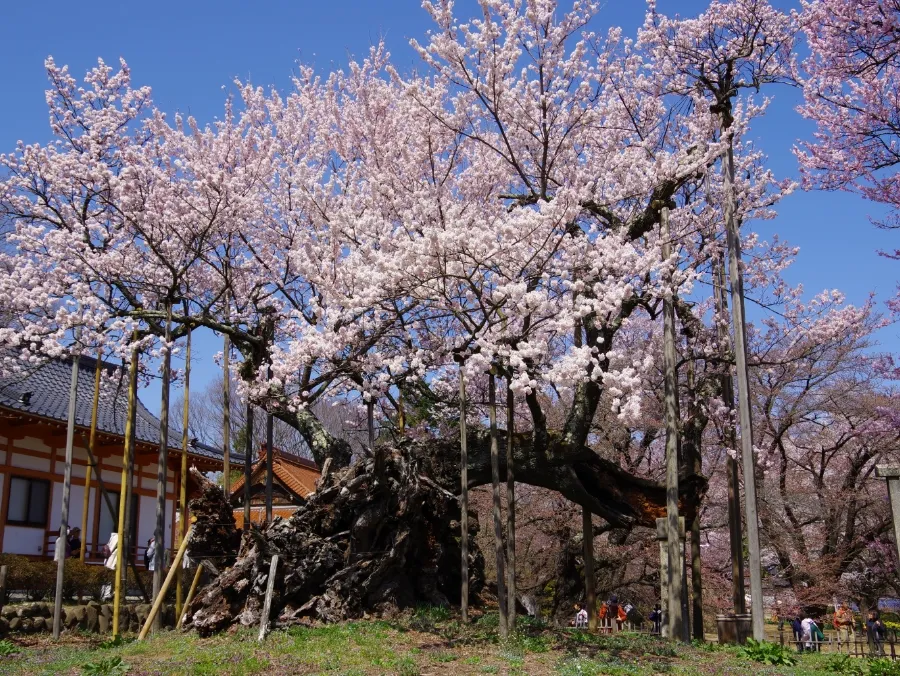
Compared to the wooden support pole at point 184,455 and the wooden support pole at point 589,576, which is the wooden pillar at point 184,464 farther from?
the wooden support pole at point 589,576

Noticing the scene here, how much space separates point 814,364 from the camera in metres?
20.0

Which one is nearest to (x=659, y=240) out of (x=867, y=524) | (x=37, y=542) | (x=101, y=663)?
(x=101, y=663)

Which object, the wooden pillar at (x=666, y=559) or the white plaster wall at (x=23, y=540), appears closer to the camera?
Answer: the wooden pillar at (x=666, y=559)

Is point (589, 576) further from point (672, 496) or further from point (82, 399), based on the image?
point (82, 399)

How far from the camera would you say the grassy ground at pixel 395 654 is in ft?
27.5

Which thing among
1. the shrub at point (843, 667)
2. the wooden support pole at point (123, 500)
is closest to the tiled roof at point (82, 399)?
the wooden support pole at point (123, 500)

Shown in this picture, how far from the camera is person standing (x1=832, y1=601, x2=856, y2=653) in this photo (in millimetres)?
18438

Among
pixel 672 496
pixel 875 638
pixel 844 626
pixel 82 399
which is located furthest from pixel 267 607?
pixel 844 626

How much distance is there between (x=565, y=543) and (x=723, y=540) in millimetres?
5963

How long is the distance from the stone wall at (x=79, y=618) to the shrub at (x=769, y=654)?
9051mm

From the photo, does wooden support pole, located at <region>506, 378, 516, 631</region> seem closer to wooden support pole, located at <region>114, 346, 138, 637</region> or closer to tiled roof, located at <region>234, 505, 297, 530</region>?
wooden support pole, located at <region>114, 346, 138, 637</region>

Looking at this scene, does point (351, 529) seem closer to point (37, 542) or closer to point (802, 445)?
point (37, 542)

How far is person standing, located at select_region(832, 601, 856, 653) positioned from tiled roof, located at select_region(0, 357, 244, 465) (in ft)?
54.0

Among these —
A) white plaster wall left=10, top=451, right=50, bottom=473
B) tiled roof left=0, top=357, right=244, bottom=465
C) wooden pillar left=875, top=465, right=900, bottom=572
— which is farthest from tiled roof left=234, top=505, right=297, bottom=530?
wooden pillar left=875, top=465, right=900, bottom=572
